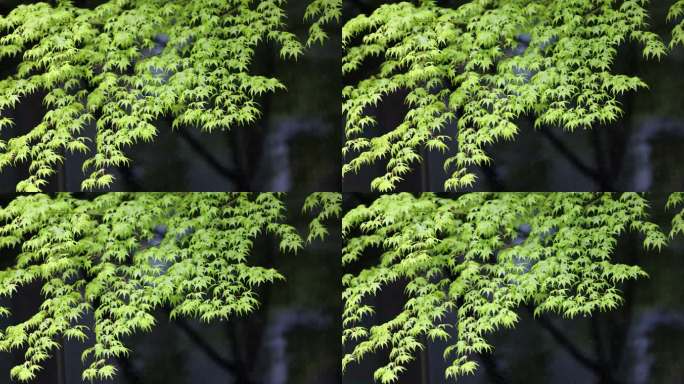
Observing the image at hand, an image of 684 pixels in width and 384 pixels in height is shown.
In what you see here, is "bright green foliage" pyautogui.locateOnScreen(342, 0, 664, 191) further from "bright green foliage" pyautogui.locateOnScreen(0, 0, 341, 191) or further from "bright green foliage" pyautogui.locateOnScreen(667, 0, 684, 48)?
"bright green foliage" pyautogui.locateOnScreen(0, 0, 341, 191)

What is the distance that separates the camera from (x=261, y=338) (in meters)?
2.80

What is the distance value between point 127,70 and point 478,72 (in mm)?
1324

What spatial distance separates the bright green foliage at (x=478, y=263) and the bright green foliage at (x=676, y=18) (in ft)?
1.93

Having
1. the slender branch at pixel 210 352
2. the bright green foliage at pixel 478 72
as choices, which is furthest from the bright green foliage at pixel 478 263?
the slender branch at pixel 210 352

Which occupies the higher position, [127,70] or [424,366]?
[127,70]

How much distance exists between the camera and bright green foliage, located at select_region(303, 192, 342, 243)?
2799 millimetres

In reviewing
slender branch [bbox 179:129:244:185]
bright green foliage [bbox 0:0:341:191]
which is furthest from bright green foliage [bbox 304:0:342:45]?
slender branch [bbox 179:129:244:185]

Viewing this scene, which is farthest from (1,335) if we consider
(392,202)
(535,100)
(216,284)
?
(535,100)

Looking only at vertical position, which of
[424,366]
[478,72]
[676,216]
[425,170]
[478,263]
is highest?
[478,72]

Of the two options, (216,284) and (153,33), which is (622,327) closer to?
(216,284)

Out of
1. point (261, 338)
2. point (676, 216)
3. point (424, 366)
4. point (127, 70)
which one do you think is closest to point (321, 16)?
point (127, 70)

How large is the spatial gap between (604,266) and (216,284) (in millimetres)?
1455

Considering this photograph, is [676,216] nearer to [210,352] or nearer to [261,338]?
[261,338]

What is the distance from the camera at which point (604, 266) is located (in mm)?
2732
